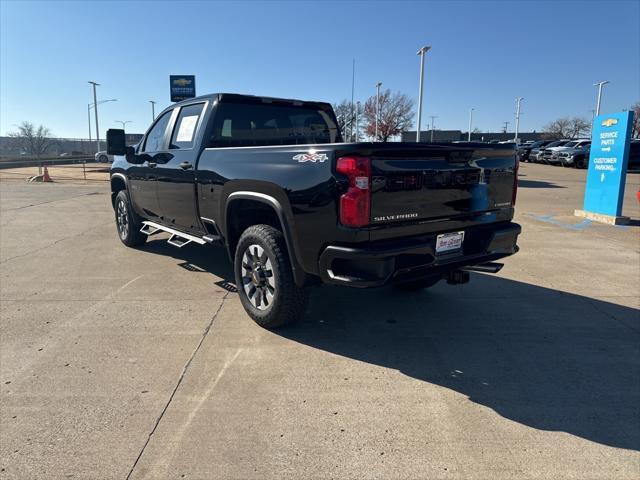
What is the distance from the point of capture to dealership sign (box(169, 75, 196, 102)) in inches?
1262

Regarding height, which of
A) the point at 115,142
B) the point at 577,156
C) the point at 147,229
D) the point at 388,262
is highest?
the point at 577,156

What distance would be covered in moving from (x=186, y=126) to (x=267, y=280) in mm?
2296

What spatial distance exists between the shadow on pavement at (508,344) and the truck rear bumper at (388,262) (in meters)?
0.71

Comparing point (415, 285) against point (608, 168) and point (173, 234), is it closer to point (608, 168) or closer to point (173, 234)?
point (173, 234)

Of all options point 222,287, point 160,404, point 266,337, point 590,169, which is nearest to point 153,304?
point 222,287

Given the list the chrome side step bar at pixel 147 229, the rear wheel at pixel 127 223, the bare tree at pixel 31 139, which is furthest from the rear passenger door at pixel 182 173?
the bare tree at pixel 31 139

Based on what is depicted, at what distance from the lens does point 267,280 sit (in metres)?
4.01

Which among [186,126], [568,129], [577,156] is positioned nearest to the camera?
[186,126]

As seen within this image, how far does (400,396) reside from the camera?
308 centimetres

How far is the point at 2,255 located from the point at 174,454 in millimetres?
5957

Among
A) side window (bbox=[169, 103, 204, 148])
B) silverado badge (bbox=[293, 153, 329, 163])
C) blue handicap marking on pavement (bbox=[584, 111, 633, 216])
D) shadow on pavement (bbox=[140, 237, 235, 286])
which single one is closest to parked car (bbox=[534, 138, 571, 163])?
blue handicap marking on pavement (bbox=[584, 111, 633, 216])

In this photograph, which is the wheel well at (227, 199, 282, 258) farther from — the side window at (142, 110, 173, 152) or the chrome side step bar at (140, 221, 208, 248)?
the side window at (142, 110, 173, 152)

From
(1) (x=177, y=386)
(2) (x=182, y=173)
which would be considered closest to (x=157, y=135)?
(2) (x=182, y=173)

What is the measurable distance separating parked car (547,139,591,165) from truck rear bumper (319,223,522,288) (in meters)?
32.9
